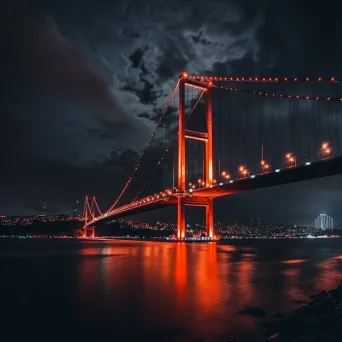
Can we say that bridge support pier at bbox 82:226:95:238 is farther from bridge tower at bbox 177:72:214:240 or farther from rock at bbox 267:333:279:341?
rock at bbox 267:333:279:341

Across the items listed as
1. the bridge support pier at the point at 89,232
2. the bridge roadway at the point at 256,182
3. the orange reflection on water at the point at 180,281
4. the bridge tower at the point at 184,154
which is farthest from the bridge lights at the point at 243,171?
the bridge support pier at the point at 89,232

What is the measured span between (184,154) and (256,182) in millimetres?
10478

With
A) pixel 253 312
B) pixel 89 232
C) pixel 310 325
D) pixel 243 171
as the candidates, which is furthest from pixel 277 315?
pixel 89 232

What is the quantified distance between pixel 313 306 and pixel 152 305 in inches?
171

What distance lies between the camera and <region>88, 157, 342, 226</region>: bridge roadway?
33.4 meters

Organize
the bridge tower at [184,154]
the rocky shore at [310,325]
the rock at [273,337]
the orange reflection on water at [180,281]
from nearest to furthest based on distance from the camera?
1. the rocky shore at [310,325]
2. the rock at [273,337]
3. the orange reflection on water at [180,281]
4. the bridge tower at [184,154]

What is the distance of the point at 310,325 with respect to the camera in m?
8.28

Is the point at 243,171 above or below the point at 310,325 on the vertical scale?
above

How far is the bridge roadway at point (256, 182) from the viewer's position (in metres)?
33.4

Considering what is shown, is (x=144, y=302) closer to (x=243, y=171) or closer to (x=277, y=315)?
(x=277, y=315)

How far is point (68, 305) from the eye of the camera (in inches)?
475

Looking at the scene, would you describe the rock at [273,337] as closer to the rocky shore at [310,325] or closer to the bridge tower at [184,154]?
the rocky shore at [310,325]

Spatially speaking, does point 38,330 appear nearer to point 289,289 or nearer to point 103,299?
point 103,299

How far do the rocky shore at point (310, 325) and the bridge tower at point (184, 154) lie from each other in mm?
36516
